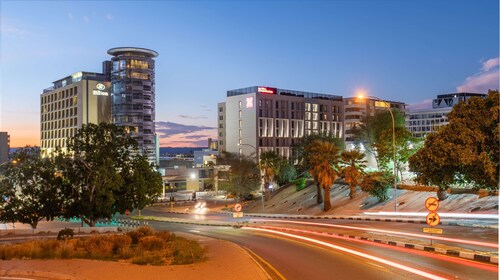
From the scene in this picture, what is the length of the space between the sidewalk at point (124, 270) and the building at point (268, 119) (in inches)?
4121

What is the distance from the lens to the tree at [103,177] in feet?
129

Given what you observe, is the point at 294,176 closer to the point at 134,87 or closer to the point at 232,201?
the point at 232,201

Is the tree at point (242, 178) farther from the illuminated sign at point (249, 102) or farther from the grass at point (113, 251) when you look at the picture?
the grass at point (113, 251)

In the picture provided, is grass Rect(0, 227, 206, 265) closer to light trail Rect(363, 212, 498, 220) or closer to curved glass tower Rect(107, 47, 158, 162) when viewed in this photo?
light trail Rect(363, 212, 498, 220)

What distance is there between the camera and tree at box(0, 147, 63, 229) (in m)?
40.9

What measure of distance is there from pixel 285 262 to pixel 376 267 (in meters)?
3.97

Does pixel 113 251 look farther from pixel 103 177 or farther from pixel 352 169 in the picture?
pixel 352 169

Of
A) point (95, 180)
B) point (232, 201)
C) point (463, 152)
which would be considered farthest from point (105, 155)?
point (232, 201)

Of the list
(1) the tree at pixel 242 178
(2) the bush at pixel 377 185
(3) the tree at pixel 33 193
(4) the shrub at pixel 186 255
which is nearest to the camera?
(4) the shrub at pixel 186 255

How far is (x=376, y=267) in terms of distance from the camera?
672 inches

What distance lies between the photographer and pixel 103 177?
39344mm

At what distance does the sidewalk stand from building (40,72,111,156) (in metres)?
117

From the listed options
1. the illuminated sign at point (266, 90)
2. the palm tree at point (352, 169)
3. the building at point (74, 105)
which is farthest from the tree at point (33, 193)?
the building at point (74, 105)

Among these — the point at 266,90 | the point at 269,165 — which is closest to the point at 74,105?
the point at 266,90
